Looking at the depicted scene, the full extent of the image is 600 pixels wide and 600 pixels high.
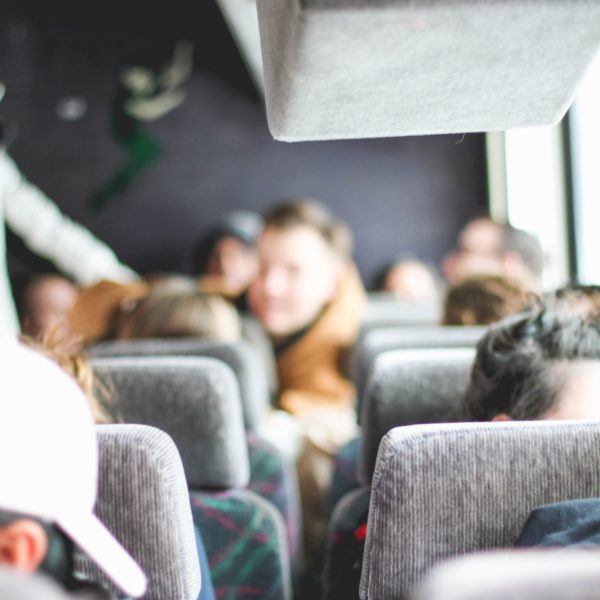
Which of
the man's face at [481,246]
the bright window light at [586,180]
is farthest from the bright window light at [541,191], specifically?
the man's face at [481,246]

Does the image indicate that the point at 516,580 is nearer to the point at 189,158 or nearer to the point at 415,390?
the point at 415,390

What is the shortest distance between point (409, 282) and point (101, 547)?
4241 mm

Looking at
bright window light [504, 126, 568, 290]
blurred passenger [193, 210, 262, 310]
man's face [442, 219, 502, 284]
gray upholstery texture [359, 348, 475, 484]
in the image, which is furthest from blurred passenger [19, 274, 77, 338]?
gray upholstery texture [359, 348, 475, 484]

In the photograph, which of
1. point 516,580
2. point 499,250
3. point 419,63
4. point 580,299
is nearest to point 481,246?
point 499,250

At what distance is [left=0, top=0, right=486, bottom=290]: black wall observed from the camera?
5363 mm

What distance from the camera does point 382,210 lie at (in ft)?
19.0

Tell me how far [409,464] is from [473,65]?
374 mm

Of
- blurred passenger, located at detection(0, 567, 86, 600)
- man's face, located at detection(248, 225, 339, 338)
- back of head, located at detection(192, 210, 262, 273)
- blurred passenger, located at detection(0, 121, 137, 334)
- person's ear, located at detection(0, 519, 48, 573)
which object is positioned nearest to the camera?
blurred passenger, located at detection(0, 567, 86, 600)

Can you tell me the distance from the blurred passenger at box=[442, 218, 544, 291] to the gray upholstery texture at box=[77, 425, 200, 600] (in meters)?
2.34

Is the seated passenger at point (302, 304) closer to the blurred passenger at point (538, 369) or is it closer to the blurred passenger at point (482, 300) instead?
the blurred passenger at point (482, 300)

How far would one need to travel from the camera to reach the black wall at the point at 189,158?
5363 mm

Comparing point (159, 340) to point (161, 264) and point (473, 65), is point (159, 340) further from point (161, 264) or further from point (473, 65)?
point (161, 264)

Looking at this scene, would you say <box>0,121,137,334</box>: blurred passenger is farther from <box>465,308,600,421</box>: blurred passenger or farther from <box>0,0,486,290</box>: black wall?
<box>465,308,600,421</box>: blurred passenger

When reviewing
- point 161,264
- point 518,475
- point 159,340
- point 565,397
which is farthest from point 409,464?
point 161,264
